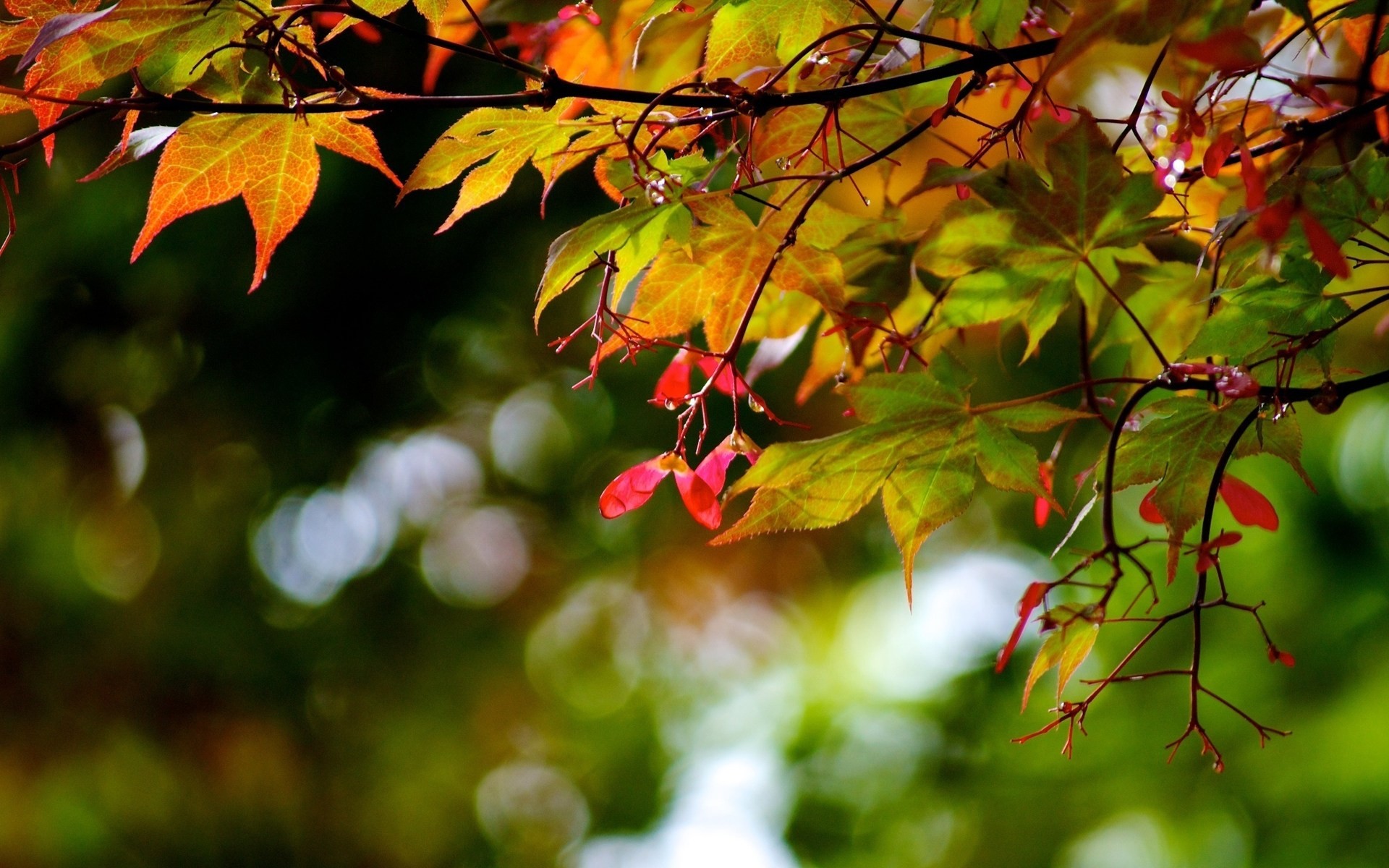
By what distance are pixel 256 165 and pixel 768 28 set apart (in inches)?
10.9

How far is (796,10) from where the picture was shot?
0.55m

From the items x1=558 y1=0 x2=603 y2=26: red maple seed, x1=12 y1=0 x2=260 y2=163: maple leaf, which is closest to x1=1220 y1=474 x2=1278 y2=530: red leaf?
x1=558 y1=0 x2=603 y2=26: red maple seed

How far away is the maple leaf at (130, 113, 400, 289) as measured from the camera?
52cm

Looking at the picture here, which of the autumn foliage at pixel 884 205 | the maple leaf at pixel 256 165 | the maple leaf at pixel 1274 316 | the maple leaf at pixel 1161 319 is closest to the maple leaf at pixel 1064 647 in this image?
the autumn foliage at pixel 884 205

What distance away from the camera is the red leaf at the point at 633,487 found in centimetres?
58

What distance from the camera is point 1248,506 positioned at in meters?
0.55

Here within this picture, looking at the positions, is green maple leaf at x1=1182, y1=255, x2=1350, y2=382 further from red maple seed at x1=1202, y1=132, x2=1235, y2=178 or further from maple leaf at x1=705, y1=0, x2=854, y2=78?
maple leaf at x1=705, y1=0, x2=854, y2=78

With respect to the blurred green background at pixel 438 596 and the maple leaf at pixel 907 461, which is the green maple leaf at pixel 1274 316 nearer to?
the maple leaf at pixel 907 461

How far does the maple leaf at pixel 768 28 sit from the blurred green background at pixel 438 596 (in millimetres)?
2147

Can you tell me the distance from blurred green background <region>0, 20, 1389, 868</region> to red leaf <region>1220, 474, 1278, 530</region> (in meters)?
2.12

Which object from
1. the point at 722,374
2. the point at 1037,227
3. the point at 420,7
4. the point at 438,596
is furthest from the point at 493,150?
the point at 438,596

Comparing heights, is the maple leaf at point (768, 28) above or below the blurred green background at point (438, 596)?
above

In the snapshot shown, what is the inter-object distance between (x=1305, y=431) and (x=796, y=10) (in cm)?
262

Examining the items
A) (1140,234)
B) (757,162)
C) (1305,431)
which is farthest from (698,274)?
(1305,431)
